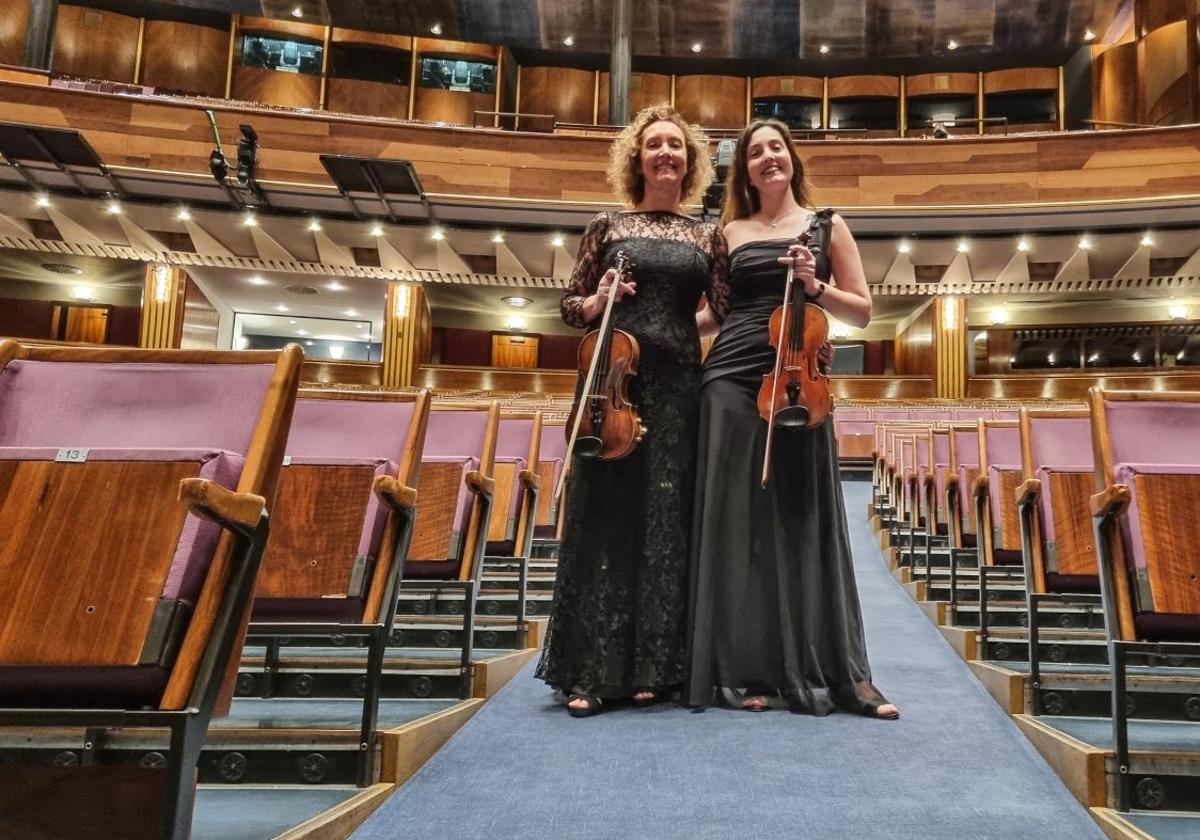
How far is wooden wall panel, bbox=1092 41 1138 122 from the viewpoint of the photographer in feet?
21.7

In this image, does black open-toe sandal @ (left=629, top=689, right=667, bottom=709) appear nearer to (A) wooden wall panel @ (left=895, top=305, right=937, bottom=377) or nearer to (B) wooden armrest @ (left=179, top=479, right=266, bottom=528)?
(B) wooden armrest @ (left=179, top=479, right=266, bottom=528)

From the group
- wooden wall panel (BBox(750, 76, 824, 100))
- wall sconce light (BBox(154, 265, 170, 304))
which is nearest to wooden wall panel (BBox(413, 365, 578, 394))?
wall sconce light (BBox(154, 265, 170, 304))

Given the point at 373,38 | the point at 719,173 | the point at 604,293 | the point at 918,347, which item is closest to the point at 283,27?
the point at 373,38

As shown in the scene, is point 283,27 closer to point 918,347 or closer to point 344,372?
point 344,372

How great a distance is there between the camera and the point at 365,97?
7.48 m

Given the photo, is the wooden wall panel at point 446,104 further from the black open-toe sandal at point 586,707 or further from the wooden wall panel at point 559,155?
the black open-toe sandal at point 586,707

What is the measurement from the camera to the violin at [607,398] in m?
1.04

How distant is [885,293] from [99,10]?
6.58 m

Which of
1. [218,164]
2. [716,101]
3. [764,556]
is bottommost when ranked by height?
[764,556]

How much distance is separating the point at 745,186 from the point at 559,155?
4518 mm

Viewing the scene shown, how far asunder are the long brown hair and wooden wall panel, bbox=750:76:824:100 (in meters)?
7.03

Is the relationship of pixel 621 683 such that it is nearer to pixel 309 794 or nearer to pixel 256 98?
pixel 309 794

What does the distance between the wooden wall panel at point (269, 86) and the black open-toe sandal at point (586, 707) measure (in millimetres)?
7353

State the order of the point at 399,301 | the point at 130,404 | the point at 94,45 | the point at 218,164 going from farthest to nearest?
1. the point at 94,45
2. the point at 399,301
3. the point at 218,164
4. the point at 130,404
